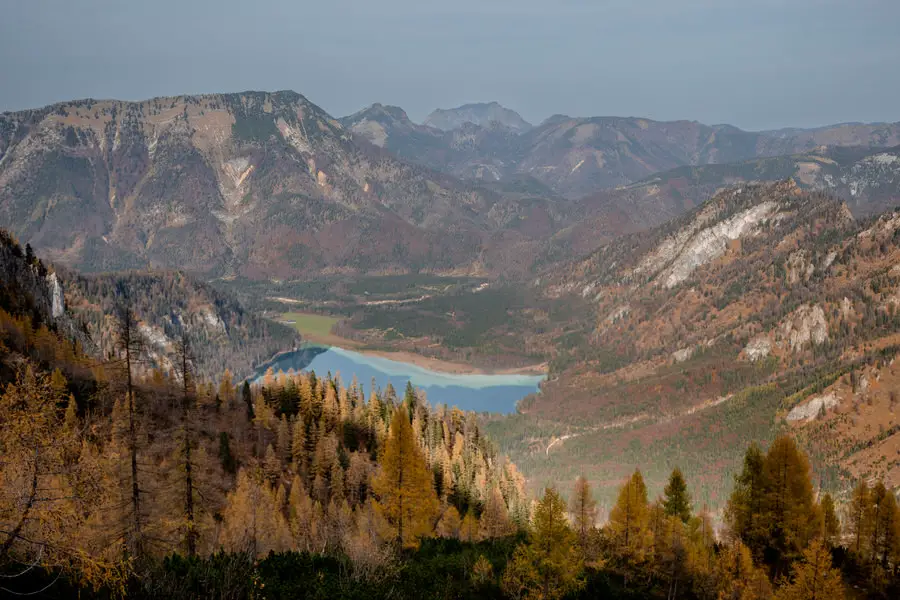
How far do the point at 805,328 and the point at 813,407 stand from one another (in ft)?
160

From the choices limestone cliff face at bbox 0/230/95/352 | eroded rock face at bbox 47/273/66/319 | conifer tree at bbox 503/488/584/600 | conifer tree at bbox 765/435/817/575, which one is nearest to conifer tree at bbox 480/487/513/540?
conifer tree at bbox 765/435/817/575

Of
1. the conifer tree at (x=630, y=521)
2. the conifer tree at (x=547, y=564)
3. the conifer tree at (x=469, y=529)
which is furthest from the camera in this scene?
the conifer tree at (x=469, y=529)

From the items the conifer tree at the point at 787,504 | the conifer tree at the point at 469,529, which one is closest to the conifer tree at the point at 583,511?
the conifer tree at the point at 469,529

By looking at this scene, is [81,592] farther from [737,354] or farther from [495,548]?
[737,354]

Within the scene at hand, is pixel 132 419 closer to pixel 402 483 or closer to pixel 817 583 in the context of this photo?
pixel 402 483

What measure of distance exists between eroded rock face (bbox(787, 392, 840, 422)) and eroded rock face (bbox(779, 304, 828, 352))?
4183 cm

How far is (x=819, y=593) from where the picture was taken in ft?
107

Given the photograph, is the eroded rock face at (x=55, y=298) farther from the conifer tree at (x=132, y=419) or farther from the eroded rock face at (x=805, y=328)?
the eroded rock face at (x=805, y=328)

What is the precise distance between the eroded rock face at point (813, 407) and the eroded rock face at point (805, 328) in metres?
41.8

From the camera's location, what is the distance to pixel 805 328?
18600 cm

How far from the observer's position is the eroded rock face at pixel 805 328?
600ft

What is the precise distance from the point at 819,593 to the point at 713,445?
125m

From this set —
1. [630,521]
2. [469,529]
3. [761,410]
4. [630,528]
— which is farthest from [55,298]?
[761,410]

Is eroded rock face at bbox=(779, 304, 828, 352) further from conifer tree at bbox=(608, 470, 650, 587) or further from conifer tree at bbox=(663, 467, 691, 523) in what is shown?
conifer tree at bbox=(608, 470, 650, 587)
